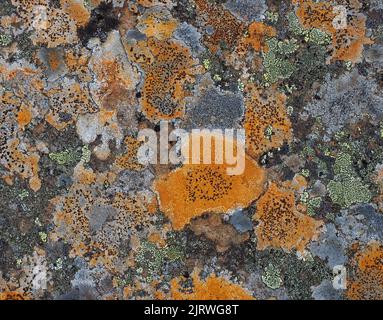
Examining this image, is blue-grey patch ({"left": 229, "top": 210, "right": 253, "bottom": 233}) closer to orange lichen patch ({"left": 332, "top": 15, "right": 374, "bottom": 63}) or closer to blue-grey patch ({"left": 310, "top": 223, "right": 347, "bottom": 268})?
blue-grey patch ({"left": 310, "top": 223, "right": 347, "bottom": 268})

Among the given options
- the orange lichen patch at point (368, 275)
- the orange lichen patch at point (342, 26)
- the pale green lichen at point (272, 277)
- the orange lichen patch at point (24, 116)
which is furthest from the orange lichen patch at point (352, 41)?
the orange lichen patch at point (24, 116)

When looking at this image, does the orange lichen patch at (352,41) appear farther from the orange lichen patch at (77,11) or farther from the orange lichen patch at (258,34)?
the orange lichen patch at (77,11)

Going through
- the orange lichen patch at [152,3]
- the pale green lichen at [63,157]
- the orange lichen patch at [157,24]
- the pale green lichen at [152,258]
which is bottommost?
the pale green lichen at [152,258]

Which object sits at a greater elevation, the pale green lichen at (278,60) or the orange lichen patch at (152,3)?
the orange lichen patch at (152,3)

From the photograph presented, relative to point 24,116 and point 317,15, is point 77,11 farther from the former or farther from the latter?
point 317,15

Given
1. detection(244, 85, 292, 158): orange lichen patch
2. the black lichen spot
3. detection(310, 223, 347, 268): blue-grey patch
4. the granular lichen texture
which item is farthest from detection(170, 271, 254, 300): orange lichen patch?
the black lichen spot

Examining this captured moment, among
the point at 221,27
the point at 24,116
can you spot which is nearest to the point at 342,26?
the point at 221,27
